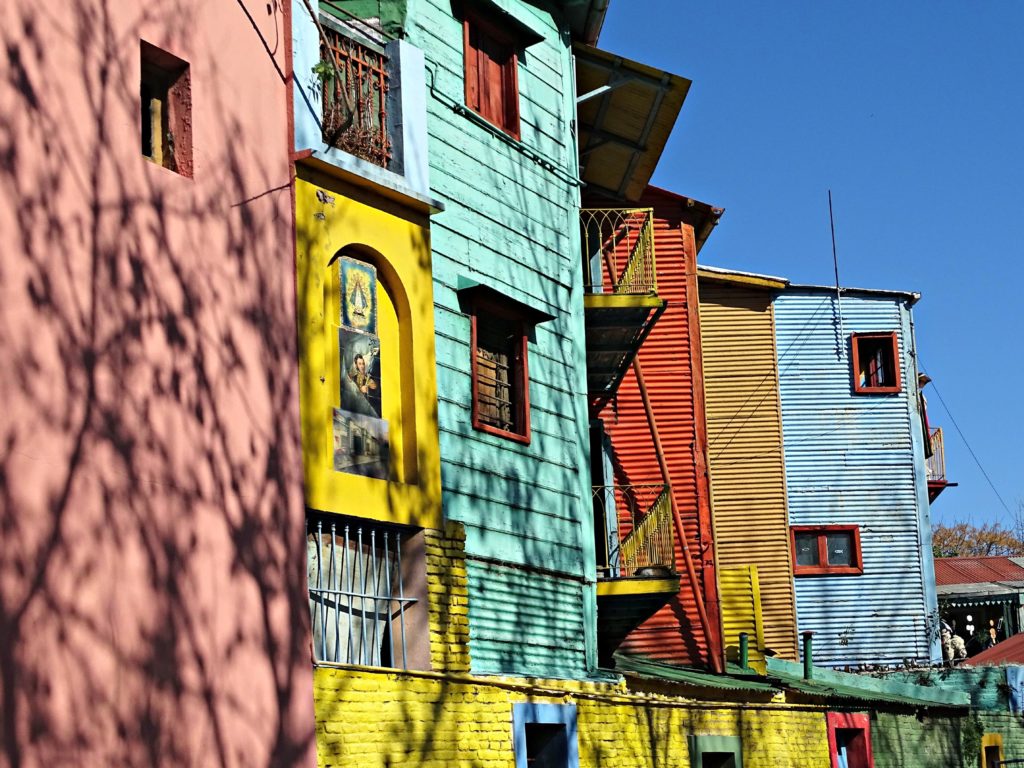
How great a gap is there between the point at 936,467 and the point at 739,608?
55.7 ft

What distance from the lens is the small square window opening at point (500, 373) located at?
15789 mm

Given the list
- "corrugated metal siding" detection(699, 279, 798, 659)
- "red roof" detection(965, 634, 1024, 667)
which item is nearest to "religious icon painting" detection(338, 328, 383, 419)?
"corrugated metal siding" detection(699, 279, 798, 659)

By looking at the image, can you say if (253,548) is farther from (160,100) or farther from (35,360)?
(160,100)

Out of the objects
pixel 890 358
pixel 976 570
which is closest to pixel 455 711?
pixel 890 358

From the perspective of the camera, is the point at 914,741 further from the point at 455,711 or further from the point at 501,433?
the point at 455,711

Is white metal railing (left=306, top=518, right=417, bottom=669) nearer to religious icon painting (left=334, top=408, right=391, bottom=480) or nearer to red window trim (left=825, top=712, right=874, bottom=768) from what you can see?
religious icon painting (left=334, top=408, right=391, bottom=480)

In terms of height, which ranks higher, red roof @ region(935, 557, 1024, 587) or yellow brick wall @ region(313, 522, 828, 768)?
red roof @ region(935, 557, 1024, 587)

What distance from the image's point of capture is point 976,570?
51.8 m

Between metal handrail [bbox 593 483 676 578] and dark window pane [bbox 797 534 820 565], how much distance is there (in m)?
12.8

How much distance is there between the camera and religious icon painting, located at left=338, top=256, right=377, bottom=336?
538 inches

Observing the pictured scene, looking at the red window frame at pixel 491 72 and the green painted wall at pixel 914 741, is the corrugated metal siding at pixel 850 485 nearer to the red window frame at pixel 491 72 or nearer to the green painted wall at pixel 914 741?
the green painted wall at pixel 914 741

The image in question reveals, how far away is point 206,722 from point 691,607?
45.9ft

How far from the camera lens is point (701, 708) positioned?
18609 mm

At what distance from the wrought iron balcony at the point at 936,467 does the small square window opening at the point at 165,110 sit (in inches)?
1164
